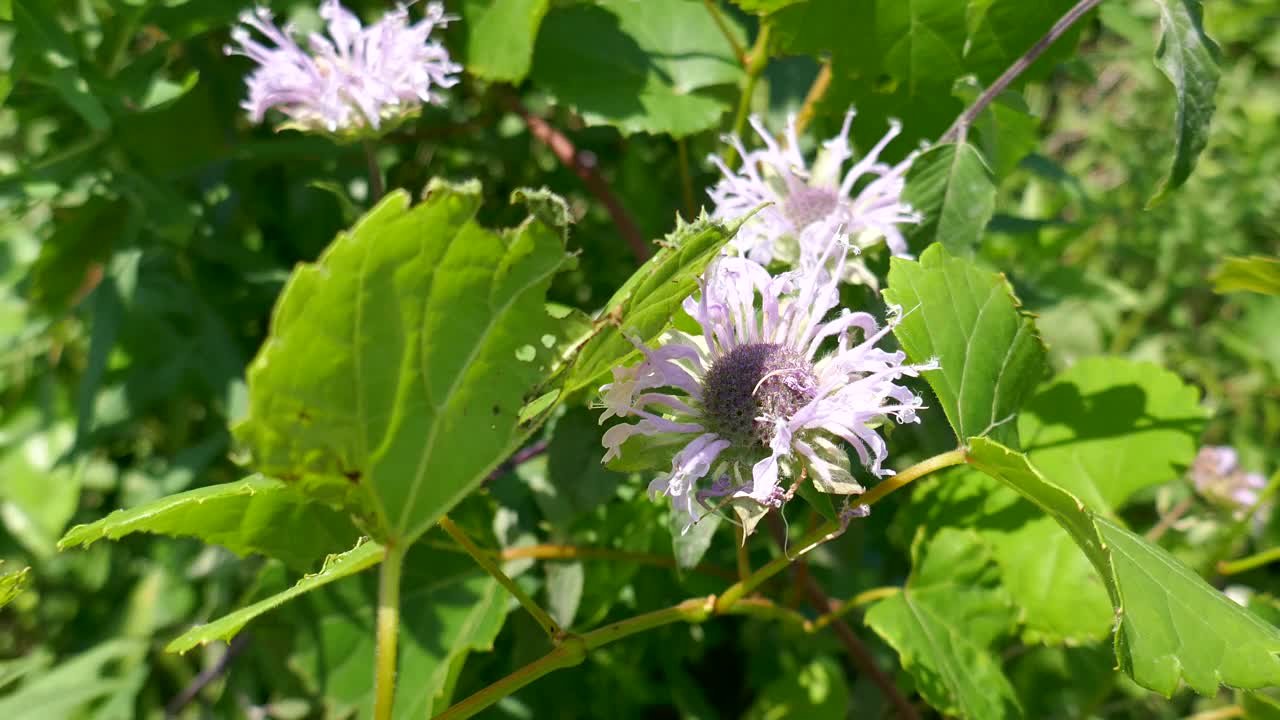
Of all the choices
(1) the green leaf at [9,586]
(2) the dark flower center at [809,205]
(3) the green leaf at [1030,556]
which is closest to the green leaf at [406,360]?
(1) the green leaf at [9,586]

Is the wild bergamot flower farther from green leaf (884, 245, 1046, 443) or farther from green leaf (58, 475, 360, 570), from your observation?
green leaf (58, 475, 360, 570)

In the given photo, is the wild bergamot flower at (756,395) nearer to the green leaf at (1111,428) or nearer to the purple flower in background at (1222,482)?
the green leaf at (1111,428)

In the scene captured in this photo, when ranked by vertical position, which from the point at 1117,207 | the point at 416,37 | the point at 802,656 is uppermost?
the point at 416,37

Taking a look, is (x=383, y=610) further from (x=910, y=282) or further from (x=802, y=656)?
(x=802, y=656)

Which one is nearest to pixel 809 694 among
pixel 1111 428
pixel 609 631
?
pixel 1111 428

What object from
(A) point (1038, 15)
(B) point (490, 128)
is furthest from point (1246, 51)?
(B) point (490, 128)
